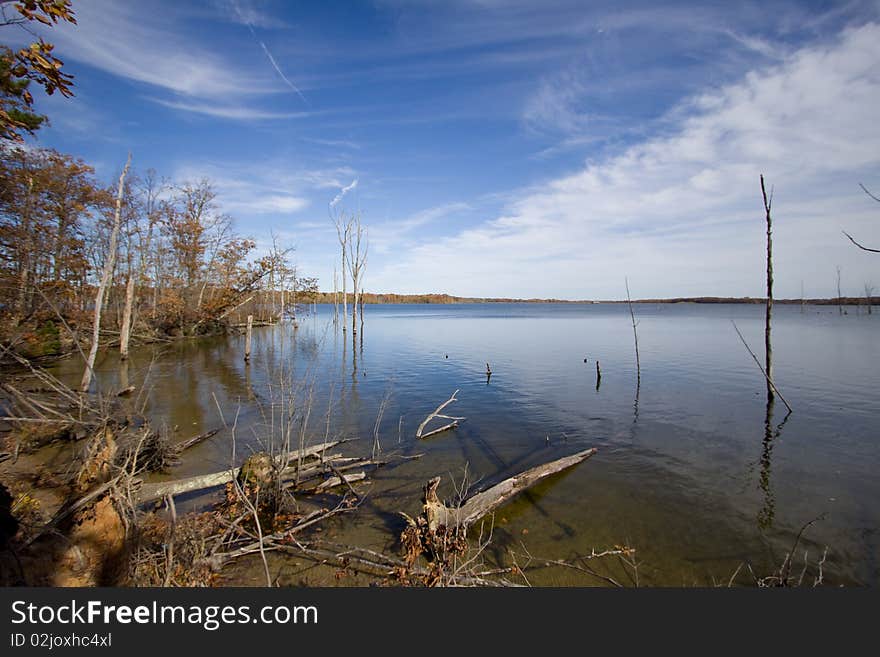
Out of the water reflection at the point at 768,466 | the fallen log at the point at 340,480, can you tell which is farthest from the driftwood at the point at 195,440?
the water reflection at the point at 768,466

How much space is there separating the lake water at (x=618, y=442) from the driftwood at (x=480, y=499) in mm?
249

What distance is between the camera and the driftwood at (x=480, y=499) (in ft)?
17.3

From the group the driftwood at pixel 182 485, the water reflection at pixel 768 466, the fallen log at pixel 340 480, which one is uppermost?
the driftwood at pixel 182 485

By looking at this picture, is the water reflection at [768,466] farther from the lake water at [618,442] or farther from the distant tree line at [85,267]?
the distant tree line at [85,267]

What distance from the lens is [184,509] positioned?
6.38 metres

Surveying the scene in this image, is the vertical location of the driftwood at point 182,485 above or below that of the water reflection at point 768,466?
above

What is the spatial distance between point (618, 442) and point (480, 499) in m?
6.24

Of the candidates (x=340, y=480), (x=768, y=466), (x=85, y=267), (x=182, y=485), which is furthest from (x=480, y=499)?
(x=85, y=267)

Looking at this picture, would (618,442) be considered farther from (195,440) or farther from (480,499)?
(195,440)

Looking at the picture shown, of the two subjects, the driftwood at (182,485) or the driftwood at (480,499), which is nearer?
the driftwood at (480,499)

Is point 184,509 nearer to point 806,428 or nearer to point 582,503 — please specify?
point 582,503

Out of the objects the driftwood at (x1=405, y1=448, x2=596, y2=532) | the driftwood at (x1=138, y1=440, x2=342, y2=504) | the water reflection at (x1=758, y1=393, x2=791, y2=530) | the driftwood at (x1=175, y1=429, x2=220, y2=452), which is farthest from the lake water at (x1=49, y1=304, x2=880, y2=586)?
the driftwood at (x1=138, y1=440, x2=342, y2=504)

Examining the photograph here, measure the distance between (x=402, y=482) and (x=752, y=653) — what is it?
19.6ft

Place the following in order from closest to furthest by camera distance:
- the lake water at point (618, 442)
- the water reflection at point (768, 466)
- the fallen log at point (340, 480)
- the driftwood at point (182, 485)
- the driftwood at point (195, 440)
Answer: the driftwood at point (182, 485)
the lake water at point (618, 442)
the water reflection at point (768, 466)
the fallen log at point (340, 480)
the driftwood at point (195, 440)
